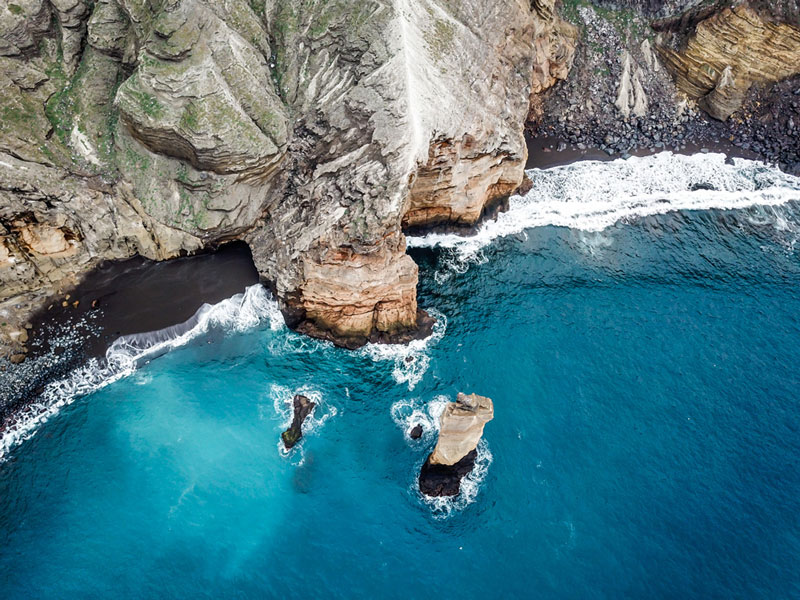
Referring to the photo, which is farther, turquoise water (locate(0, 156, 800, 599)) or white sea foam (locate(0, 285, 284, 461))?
white sea foam (locate(0, 285, 284, 461))

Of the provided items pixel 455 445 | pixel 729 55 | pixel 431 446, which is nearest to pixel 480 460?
pixel 431 446

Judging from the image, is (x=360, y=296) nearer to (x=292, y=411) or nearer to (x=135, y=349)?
(x=292, y=411)

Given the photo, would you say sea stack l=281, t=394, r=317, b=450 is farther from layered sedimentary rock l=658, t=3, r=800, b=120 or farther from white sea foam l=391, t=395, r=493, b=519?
layered sedimentary rock l=658, t=3, r=800, b=120

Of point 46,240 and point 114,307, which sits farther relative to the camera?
point 114,307

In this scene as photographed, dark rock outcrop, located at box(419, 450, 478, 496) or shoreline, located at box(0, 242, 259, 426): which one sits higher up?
shoreline, located at box(0, 242, 259, 426)

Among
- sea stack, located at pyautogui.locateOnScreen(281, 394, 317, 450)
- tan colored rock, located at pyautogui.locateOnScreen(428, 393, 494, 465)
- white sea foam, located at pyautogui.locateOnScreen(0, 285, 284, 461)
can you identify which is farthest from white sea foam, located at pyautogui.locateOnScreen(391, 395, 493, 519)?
white sea foam, located at pyautogui.locateOnScreen(0, 285, 284, 461)

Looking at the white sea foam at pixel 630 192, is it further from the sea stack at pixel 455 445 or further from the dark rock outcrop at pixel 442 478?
the dark rock outcrop at pixel 442 478

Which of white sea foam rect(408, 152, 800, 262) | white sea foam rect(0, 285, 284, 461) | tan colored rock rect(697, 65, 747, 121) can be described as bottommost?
white sea foam rect(0, 285, 284, 461)

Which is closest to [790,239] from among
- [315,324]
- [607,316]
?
[607,316]
